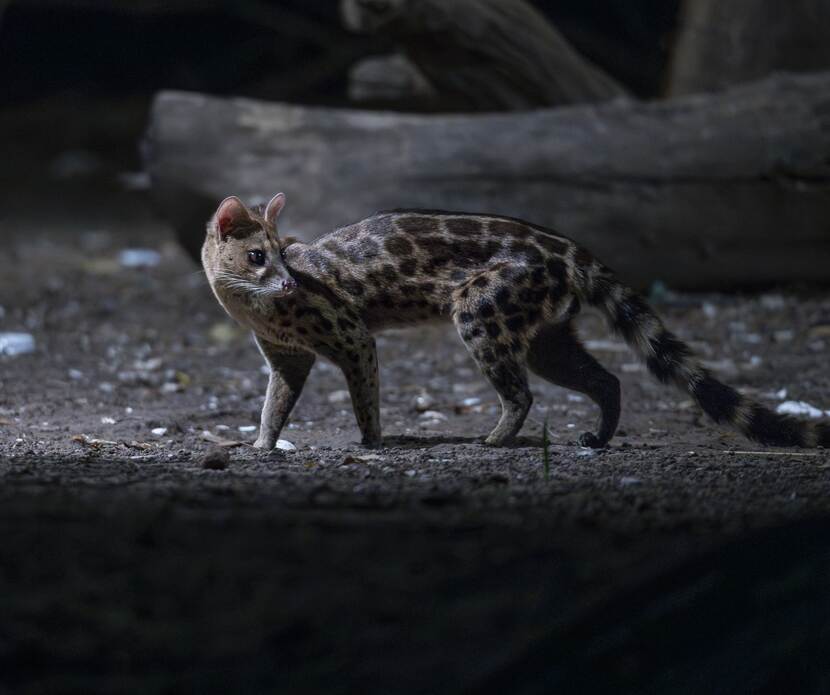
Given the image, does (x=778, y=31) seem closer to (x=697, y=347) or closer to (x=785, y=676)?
(x=697, y=347)

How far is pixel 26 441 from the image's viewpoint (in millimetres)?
5312

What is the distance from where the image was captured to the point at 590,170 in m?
8.38

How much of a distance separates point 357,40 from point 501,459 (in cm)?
986

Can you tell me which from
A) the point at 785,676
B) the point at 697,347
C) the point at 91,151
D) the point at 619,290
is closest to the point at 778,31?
the point at 697,347

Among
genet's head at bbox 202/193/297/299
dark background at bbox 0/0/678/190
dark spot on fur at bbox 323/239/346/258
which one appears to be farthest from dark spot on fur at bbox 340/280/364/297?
dark background at bbox 0/0/678/190

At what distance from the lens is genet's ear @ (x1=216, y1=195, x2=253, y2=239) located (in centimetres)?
523

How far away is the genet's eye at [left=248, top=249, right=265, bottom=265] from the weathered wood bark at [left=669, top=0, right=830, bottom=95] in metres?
5.21

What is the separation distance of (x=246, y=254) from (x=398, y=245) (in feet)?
2.22

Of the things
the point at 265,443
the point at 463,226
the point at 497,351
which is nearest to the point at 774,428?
the point at 497,351

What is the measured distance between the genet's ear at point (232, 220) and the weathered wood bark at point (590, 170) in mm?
2984

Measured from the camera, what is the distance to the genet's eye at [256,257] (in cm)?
523

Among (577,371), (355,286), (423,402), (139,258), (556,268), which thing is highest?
(556,268)

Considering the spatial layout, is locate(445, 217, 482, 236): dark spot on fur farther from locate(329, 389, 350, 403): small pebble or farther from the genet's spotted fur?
locate(329, 389, 350, 403): small pebble

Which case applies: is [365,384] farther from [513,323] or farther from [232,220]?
[232,220]
